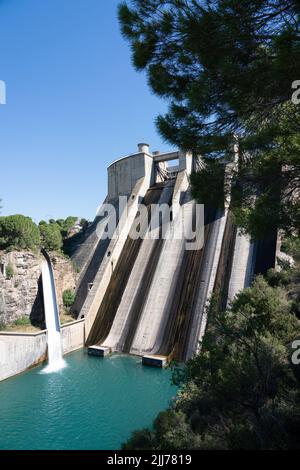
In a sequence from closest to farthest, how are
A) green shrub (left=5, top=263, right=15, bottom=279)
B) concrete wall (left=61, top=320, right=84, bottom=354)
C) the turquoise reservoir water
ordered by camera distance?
1. the turquoise reservoir water
2. concrete wall (left=61, top=320, right=84, bottom=354)
3. green shrub (left=5, top=263, right=15, bottom=279)

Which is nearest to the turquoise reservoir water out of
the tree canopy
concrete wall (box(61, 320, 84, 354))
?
concrete wall (box(61, 320, 84, 354))

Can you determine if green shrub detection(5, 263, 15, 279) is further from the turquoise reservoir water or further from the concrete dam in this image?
the turquoise reservoir water

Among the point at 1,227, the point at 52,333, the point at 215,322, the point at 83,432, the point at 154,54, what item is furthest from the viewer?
the point at 1,227

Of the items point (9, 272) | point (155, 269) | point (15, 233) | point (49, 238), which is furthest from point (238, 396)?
point (49, 238)

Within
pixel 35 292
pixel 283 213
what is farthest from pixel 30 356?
pixel 283 213

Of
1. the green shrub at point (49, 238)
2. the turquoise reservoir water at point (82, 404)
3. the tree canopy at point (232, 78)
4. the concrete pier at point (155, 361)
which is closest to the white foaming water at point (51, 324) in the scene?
the turquoise reservoir water at point (82, 404)

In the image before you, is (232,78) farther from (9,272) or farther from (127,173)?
(127,173)

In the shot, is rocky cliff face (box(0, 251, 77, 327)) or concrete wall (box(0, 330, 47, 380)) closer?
concrete wall (box(0, 330, 47, 380))

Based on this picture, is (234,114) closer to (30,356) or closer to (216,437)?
(216,437)
